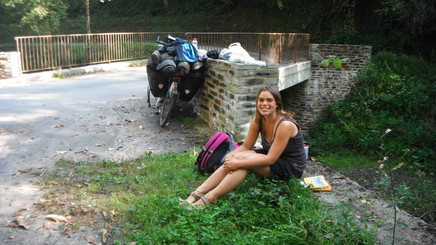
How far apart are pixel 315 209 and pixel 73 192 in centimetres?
249

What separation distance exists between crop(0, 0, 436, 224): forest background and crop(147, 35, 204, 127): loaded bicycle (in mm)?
2857

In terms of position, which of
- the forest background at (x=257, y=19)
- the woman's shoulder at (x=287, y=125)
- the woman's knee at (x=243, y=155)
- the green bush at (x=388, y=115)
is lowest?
the green bush at (x=388, y=115)

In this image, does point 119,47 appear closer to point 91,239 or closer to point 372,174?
point 372,174

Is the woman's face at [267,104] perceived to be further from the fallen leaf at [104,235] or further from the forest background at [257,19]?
the forest background at [257,19]

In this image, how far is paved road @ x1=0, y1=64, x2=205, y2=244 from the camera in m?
4.15

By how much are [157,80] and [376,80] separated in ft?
30.3

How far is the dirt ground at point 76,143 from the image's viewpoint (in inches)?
137

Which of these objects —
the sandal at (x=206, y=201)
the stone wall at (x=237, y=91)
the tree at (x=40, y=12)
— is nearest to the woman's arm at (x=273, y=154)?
the sandal at (x=206, y=201)

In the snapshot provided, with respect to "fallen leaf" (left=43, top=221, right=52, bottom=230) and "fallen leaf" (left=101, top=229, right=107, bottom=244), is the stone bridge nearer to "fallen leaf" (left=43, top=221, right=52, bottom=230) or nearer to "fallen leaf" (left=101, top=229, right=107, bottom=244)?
"fallen leaf" (left=101, top=229, right=107, bottom=244)

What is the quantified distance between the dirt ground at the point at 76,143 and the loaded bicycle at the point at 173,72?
0.55 metres

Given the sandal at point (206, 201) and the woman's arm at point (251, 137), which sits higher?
the woman's arm at point (251, 137)

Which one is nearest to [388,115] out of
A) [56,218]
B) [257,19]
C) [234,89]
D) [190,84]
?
[190,84]

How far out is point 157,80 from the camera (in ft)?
22.9

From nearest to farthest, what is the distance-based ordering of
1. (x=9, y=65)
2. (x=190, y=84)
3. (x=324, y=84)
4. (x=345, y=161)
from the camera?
1. (x=190, y=84)
2. (x=9, y=65)
3. (x=345, y=161)
4. (x=324, y=84)
